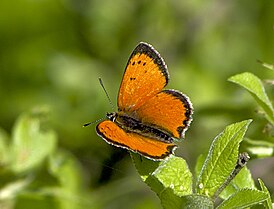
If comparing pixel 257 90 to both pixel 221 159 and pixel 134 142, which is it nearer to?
pixel 221 159

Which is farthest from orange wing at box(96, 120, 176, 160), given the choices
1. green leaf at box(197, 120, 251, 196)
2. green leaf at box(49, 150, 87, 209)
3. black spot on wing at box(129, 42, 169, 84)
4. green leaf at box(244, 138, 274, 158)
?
green leaf at box(49, 150, 87, 209)

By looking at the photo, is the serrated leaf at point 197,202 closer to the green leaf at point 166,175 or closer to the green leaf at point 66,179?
the green leaf at point 166,175

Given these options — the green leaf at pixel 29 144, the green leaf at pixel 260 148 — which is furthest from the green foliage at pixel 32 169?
the green leaf at pixel 260 148

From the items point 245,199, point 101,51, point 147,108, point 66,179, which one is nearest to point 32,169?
point 66,179

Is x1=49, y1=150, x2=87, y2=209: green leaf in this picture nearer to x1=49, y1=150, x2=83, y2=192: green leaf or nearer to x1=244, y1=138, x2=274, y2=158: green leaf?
x1=49, y1=150, x2=83, y2=192: green leaf

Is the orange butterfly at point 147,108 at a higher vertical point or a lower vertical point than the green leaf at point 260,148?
higher

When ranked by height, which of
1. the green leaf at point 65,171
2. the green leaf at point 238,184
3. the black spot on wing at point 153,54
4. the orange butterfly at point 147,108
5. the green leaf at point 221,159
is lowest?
the green leaf at point 238,184
